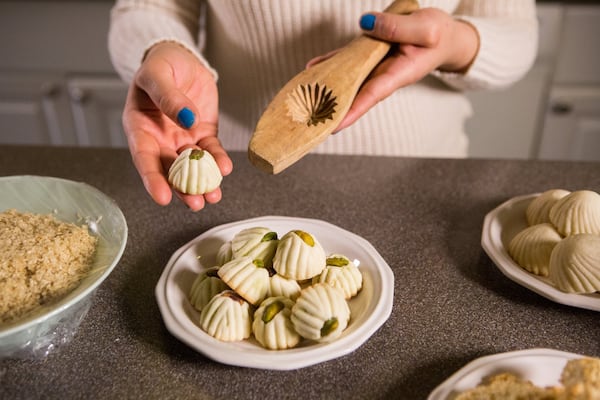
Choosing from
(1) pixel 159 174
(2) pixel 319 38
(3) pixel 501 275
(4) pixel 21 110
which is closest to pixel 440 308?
(3) pixel 501 275

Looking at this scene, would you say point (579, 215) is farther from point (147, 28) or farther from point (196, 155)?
point (147, 28)

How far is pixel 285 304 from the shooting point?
20.0 inches

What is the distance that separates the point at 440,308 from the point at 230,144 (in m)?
0.59

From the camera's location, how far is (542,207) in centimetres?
66

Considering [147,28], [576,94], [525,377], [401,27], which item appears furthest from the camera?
[576,94]

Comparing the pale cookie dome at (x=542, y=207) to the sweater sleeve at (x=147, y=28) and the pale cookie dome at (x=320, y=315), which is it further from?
the sweater sleeve at (x=147, y=28)

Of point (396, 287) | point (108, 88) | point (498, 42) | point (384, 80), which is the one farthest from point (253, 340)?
point (108, 88)

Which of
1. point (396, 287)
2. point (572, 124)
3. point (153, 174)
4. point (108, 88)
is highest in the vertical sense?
point (153, 174)

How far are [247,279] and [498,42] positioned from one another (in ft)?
2.08

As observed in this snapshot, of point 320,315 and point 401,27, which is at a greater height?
point 401,27

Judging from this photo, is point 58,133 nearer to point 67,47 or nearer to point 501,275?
point 67,47

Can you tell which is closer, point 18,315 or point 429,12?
point 18,315

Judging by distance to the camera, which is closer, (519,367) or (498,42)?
(519,367)

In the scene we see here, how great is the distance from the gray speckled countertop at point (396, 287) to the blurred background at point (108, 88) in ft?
2.28
